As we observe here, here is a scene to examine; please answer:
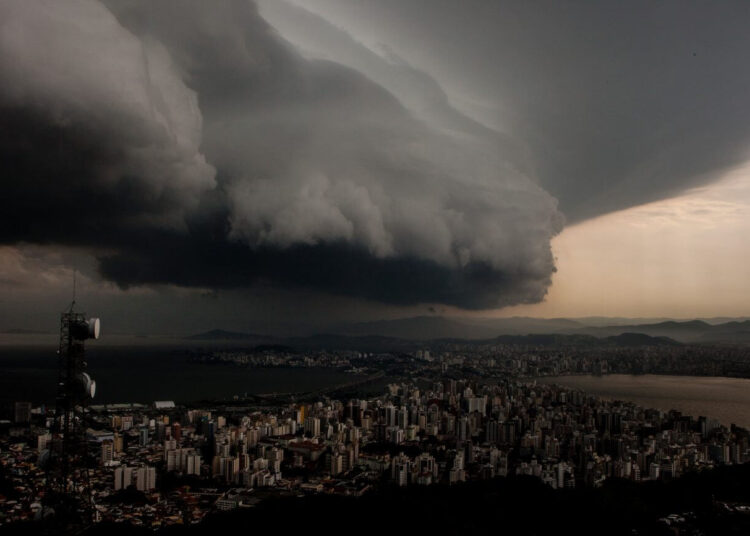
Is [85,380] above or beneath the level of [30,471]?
above

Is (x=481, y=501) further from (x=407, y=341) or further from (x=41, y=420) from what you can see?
(x=407, y=341)

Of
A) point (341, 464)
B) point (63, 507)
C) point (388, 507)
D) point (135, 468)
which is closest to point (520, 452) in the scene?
point (341, 464)

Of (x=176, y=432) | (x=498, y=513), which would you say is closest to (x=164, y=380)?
(x=176, y=432)

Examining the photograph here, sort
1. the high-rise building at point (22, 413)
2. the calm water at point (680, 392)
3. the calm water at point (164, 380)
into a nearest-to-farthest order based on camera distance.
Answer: the high-rise building at point (22, 413) < the calm water at point (680, 392) < the calm water at point (164, 380)

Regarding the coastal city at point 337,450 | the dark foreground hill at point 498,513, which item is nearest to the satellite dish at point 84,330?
the coastal city at point 337,450

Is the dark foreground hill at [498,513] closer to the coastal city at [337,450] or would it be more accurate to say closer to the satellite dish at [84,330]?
the coastal city at [337,450]

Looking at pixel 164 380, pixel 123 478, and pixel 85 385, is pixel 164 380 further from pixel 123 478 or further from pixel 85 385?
pixel 85 385

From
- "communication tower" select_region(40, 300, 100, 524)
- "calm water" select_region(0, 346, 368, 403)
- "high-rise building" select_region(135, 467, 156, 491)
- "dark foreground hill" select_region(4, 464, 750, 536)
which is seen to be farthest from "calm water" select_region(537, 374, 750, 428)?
"communication tower" select_region(40, 300, 100, 524)
